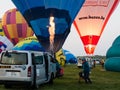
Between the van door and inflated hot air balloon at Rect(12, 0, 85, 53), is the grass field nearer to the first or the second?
the van door

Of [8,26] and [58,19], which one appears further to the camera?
[8,26]

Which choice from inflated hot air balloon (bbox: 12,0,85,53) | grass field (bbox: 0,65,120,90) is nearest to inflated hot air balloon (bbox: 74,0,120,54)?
inflated hot air balloon (bbox: 12,0,85,53)

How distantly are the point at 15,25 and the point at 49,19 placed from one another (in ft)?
75.9

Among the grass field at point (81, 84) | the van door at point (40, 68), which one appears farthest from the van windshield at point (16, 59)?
the grass field at point (81, 84)

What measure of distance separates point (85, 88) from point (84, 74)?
2.77m

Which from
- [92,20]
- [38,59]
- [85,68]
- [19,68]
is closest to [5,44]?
[92,20]

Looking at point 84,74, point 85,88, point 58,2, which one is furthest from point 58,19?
point 85,88

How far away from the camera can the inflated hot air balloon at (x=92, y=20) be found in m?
32.4

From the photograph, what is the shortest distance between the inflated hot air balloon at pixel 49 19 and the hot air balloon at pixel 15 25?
21767 mm

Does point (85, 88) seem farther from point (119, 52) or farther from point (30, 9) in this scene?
point (119, 52)

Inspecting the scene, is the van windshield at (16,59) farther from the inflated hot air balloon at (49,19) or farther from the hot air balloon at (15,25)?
the hot air balloon at (15,25)

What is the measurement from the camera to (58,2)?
82.9 ft

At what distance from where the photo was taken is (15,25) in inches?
1873

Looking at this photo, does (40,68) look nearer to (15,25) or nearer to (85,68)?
(85,68)
